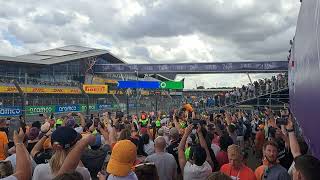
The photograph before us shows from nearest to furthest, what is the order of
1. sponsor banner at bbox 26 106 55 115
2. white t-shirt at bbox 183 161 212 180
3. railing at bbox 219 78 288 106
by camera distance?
1. white t-shirt at bbox 183 161 212 180
2. sponsor banner at bbox 26 106 55 115
3. railing at bbox 219 78 288 106

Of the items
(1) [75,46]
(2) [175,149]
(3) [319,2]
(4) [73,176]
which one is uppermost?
(1) [75,46]

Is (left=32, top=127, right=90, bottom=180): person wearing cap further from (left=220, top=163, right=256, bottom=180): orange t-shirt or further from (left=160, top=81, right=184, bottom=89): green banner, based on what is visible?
(left=160, top=81, right=184, bottom=89): green banner

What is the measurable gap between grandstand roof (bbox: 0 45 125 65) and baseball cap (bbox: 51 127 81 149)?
1856 inches

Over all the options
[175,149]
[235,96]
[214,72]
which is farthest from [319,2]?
[214,72]

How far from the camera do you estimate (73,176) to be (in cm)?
260

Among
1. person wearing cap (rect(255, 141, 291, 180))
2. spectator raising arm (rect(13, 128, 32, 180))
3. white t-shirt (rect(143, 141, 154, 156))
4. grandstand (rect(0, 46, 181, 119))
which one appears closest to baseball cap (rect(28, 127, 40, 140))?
white t-shirt (rect(143, 141, 154, 156))

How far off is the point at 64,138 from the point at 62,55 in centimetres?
6045

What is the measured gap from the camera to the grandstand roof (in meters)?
54.2

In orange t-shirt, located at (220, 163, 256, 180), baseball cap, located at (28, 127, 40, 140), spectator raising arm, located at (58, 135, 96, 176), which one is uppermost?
spectator raising arm, located at (58, 135, 96, 176)

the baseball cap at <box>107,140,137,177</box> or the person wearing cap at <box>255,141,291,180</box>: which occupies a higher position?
the baseball cap at <box>107,140,137,177</box>

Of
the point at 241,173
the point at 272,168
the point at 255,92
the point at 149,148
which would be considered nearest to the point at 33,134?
the point at 149,148

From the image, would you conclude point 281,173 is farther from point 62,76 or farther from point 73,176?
point 62,76

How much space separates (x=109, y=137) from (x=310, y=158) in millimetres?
3989

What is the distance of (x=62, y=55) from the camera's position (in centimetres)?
6188
